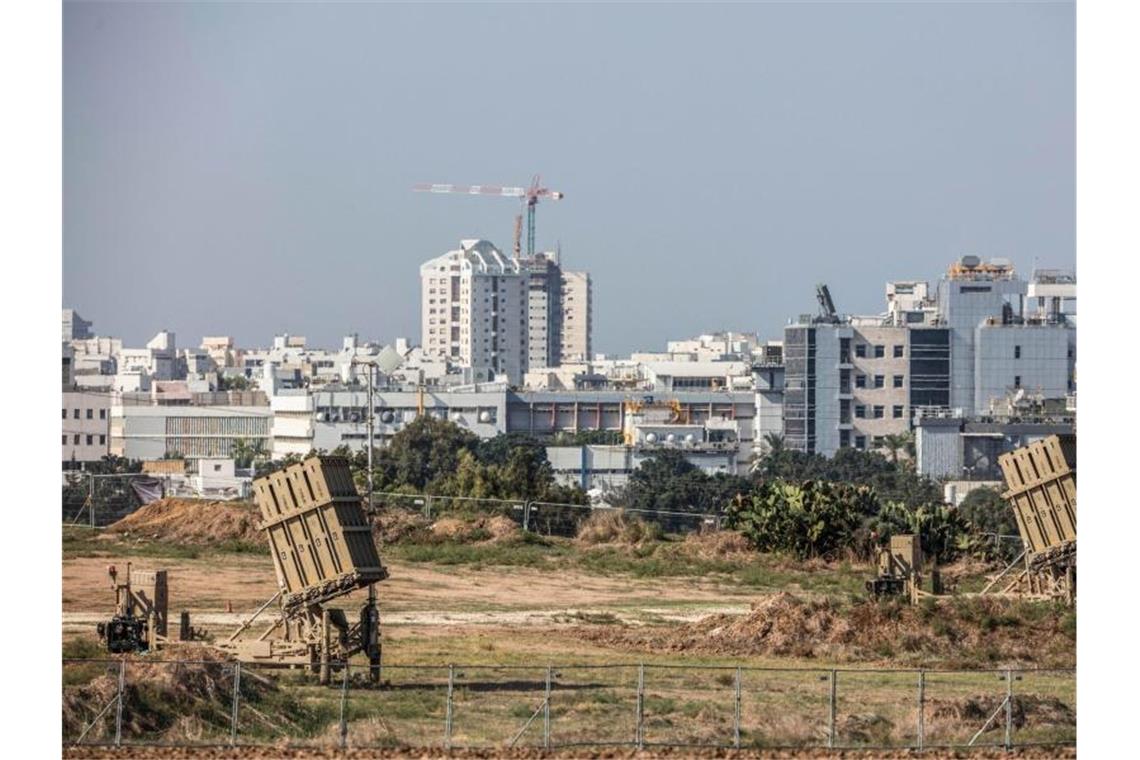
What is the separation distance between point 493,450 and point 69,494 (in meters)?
81.4

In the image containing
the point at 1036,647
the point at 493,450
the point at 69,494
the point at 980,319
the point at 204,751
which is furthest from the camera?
the point at 980,319

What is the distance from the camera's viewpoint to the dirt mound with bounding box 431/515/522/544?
182 feet

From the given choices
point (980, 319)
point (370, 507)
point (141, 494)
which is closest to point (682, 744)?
point (370, 507)

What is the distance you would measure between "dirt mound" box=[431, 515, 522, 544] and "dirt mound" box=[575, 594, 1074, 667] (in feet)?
47.9

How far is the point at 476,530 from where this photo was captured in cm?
5600

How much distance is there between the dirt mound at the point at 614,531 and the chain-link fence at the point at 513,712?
22.5 m

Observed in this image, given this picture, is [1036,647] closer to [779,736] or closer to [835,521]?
[779,736]

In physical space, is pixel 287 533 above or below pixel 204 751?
above

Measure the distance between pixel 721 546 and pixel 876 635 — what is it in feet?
49.4

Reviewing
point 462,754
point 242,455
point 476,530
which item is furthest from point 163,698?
point 242,455

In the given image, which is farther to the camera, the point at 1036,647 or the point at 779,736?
the point at 1036,647

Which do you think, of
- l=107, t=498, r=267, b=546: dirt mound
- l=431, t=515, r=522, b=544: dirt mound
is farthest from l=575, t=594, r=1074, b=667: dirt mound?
l=107, t=498, r=267, b=546: dirt mound

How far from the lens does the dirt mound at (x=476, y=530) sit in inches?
2180

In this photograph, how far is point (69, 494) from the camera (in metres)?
69.8
